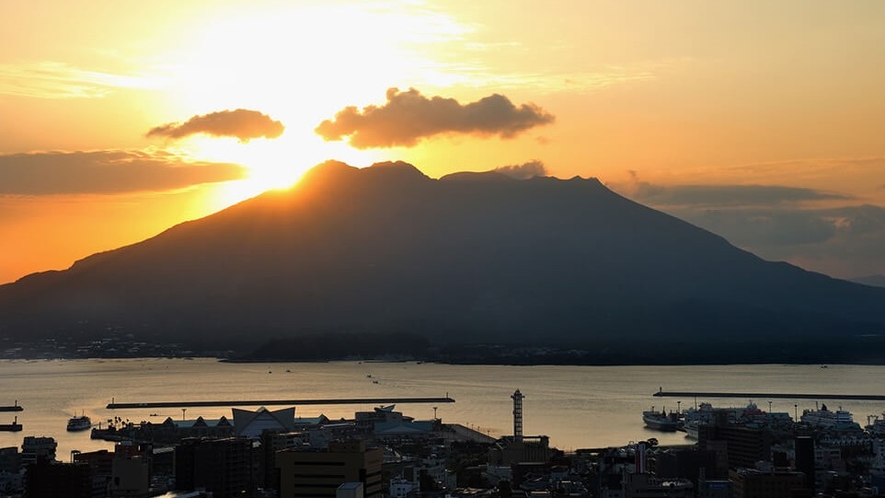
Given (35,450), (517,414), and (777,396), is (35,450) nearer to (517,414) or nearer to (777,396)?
(517,414)

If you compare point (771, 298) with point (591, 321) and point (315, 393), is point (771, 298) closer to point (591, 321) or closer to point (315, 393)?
point (591, 321)

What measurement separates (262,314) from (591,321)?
19962 millimetres

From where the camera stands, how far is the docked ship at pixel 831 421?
33000mm

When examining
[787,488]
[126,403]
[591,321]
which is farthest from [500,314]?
[787,488]

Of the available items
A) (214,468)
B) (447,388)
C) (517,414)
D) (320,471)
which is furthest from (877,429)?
(320,471)

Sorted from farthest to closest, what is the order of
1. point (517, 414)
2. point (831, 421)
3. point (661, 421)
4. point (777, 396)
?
point (777, 396) < point (661, 421) < point (831, 421) < point (517, 414)

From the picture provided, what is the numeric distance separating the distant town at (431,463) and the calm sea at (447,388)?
6.47ft

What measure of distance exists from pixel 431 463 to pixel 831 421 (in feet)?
44.6

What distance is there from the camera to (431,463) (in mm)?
24531

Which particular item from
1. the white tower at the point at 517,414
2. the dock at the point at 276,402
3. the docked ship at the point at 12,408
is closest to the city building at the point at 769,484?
the white tower at the point at 517,414

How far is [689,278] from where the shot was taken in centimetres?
9731

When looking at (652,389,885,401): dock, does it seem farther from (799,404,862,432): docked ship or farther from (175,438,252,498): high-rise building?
(175,438,252,498): high-rise building

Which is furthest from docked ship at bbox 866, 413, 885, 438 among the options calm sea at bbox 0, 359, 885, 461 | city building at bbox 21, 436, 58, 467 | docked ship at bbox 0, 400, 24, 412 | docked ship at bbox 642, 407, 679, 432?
docked ship at bbox 0, 400, 24, 412

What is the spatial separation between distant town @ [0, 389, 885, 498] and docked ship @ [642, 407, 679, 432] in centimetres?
82
